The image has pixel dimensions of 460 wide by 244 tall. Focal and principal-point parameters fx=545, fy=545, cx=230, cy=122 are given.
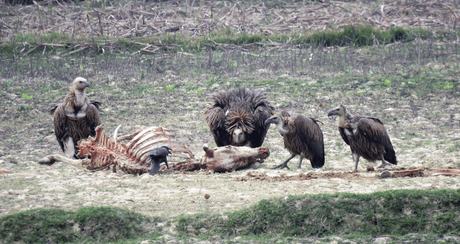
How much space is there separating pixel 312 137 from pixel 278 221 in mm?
2483

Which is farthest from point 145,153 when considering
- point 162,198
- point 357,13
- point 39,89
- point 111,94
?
point 357,13

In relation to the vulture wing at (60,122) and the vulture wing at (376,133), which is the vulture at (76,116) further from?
the vulture wing at (376,133)

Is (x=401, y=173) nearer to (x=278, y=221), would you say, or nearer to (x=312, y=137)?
(x=312, y=137)

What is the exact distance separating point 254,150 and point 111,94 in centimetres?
460

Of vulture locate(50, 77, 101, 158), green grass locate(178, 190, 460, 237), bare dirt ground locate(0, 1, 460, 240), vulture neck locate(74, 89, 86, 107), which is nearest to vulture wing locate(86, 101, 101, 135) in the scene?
vulture locate(50, 77, 101, 158)

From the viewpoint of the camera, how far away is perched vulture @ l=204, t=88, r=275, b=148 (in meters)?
7.32

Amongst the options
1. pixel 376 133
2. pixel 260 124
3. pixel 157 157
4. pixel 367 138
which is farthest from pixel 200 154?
pixel 376 133

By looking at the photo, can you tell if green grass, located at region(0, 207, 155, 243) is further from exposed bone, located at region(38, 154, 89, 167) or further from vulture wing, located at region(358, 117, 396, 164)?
vulture wing, located at region(358, 117, 396, 164)

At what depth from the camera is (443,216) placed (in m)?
4.18

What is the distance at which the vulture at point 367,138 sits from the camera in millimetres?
6359

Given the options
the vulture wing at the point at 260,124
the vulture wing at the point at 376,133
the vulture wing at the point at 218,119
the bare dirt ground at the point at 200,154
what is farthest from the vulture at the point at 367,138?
the vulture wing at the point at 218,119

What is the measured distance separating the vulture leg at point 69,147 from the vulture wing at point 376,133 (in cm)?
378

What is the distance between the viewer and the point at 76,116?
7.17 m

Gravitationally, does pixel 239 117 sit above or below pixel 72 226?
above
